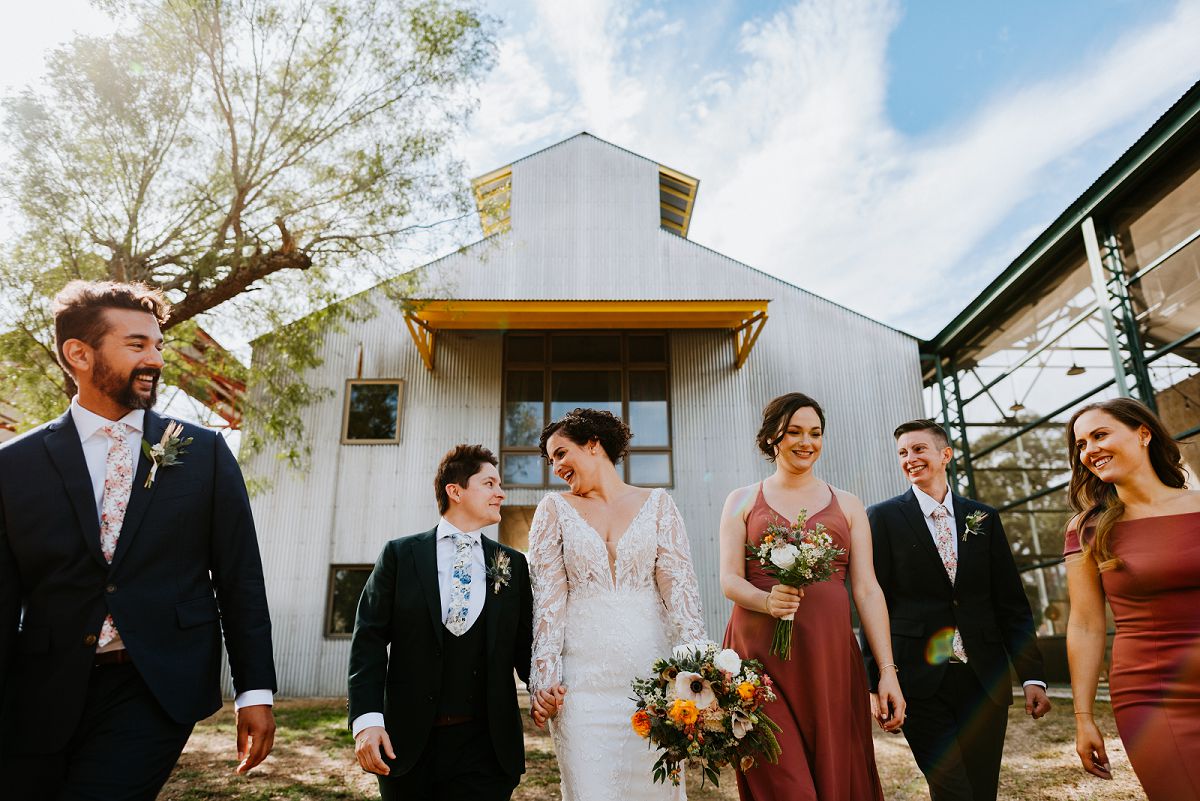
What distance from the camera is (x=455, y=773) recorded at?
9.86 ft

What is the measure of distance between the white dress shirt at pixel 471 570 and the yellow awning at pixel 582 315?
9.57 meters

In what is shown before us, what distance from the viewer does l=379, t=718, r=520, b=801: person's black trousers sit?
2961mm

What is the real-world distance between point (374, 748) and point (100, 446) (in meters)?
1.50

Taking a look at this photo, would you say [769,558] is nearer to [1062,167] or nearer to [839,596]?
[839,596]

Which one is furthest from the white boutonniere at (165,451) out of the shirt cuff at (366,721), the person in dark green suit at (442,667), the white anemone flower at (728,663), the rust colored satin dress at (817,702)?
the rust colored satin dress at (817,702)

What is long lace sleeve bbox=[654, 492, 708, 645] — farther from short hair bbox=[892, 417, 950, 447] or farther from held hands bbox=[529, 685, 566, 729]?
short hair bbox=[892, 417, 950, 447]

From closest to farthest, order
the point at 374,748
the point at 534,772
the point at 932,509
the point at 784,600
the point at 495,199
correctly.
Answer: the point at 374,748, the point at 784,600, the point at 932,509, the point at 534,772, the point at 495,199

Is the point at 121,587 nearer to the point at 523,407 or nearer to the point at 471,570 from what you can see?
the point at 471,570

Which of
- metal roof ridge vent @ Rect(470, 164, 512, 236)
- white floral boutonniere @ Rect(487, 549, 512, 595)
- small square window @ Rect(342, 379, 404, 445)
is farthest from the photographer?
metal roof ridge vent @ Rect(470, 164, 512, 236)

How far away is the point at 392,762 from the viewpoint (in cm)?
296

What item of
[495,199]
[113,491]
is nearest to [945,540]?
[113,491]

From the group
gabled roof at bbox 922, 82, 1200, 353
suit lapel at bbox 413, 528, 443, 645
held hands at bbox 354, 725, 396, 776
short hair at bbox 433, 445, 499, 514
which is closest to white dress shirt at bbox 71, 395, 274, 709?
held hands at bbox 354, 725, 396, 776

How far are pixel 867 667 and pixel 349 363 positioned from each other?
12.6 metres

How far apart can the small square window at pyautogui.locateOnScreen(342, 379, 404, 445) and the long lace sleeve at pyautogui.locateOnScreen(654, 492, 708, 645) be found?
11229 mm
